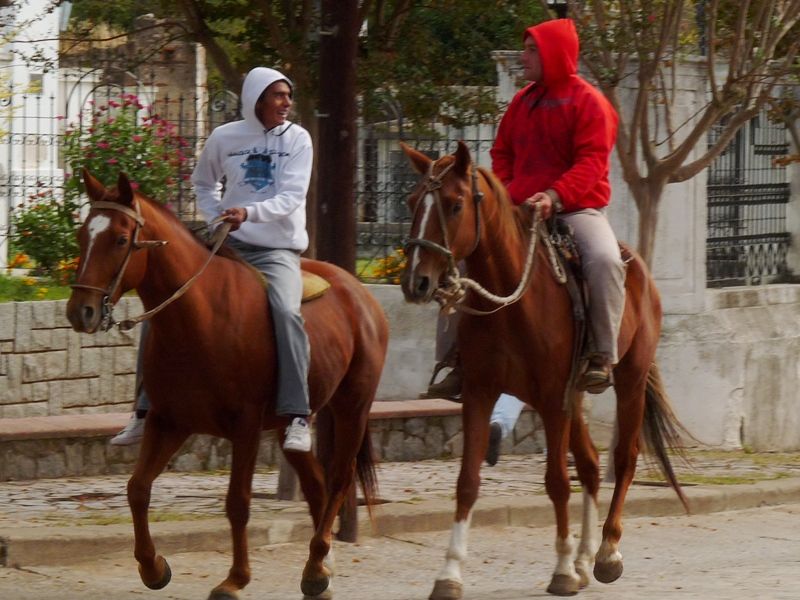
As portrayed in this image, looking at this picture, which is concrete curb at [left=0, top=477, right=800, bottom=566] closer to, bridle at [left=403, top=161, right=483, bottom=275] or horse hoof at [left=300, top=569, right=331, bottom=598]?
horse hoof at [left=300, top=569, right=331, bottom=598]

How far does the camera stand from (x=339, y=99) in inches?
365

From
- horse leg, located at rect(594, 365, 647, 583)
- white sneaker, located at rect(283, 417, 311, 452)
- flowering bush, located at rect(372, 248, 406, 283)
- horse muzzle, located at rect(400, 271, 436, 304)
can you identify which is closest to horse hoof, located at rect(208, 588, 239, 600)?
white sneaker, located at rect(283, 417, 311, 452)

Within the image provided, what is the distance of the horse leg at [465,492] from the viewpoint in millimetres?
7387

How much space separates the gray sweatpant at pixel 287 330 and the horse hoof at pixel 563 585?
5.24 ft

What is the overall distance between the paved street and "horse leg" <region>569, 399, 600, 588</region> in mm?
147

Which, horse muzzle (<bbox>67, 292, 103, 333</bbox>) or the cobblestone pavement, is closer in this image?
horse muzzle (<bbox>67, 292, 103, 333</bbox>)

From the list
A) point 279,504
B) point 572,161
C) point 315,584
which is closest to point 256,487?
point 279,504

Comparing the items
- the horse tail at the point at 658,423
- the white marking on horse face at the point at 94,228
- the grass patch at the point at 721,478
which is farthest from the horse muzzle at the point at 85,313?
the grass patch at the point at 721,478

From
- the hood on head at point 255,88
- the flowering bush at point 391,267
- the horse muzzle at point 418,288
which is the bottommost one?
the flowering bush at point 391,267

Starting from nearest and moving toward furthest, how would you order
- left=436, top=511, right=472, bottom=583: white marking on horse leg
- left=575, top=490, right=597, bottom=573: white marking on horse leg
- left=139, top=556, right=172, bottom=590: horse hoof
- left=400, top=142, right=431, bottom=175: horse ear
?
1. left=139, top=556, right=172, bottom=590: horse hoof
2. left=400, top=142, right=431, bottom=175: horse ear
3. left=436, top=511, right=472, bottom=583: white marking on horse leg
4. left=575, top=490, right=597, bottom=573: white marking on horse leg

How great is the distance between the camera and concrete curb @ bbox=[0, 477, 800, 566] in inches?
321

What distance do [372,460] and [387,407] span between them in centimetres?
371

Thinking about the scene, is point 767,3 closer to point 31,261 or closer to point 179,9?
point 179,9

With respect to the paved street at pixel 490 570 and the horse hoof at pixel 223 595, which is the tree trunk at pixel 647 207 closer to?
the paved street at pixel 490 570
